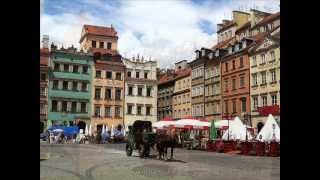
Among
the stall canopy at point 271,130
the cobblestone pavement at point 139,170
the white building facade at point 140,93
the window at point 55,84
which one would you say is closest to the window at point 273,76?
the white building facade at point 140,93

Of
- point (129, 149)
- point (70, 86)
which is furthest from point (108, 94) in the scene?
point (129, 149)

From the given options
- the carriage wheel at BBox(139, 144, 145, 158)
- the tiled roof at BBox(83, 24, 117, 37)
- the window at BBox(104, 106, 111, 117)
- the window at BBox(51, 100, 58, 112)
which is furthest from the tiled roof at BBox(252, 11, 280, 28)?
the window at BBox(51, 100, 58, 112)

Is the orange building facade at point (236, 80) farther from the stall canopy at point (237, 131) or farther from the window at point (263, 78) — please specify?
the stall canopy at point (237, 131)

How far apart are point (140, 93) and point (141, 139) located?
14.4 feet

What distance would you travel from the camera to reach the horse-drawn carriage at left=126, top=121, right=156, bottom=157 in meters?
13.4

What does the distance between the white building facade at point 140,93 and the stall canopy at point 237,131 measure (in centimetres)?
277

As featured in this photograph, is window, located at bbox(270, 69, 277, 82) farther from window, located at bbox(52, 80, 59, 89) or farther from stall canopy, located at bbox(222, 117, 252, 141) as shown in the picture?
window, located at bbox(52, 80, 59, 89)

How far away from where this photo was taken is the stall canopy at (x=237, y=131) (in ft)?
54.0

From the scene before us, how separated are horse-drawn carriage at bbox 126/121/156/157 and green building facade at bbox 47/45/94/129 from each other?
5.84ft

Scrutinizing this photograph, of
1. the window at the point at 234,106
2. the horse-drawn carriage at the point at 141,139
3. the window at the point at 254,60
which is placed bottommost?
the horse-drawn carriage at the point at 141,139

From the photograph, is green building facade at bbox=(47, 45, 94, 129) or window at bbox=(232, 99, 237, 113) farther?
window at bbox=(232, 99, 237, 113)

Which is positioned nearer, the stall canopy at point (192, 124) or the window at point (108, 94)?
the stall canopy at point (192, 124)

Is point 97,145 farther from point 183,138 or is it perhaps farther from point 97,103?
point 183,138

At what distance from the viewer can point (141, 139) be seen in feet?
45.4
